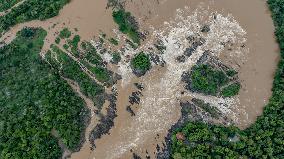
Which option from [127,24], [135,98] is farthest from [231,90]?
[127,24]

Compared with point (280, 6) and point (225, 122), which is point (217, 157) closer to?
point (225, 122)

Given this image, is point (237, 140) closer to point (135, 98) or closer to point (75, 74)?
point (135, 98)

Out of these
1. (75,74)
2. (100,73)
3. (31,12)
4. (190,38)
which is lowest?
(75,74)

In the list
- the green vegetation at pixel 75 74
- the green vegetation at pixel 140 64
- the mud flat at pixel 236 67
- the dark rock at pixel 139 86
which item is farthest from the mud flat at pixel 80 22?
the dark rock at pixel 139 86

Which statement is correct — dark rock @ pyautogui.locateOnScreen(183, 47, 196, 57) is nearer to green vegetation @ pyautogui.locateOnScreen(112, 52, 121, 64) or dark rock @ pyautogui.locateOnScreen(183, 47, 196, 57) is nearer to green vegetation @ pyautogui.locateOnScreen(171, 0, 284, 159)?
green vegetation @ pyautogui.locateOnScreen(112, 52, 121, 64)

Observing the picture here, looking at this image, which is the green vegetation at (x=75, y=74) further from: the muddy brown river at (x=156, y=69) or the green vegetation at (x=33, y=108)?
the muddy brown river at (x=156, y=69)

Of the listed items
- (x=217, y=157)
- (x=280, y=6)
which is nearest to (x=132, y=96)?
(x=217, y=157)
